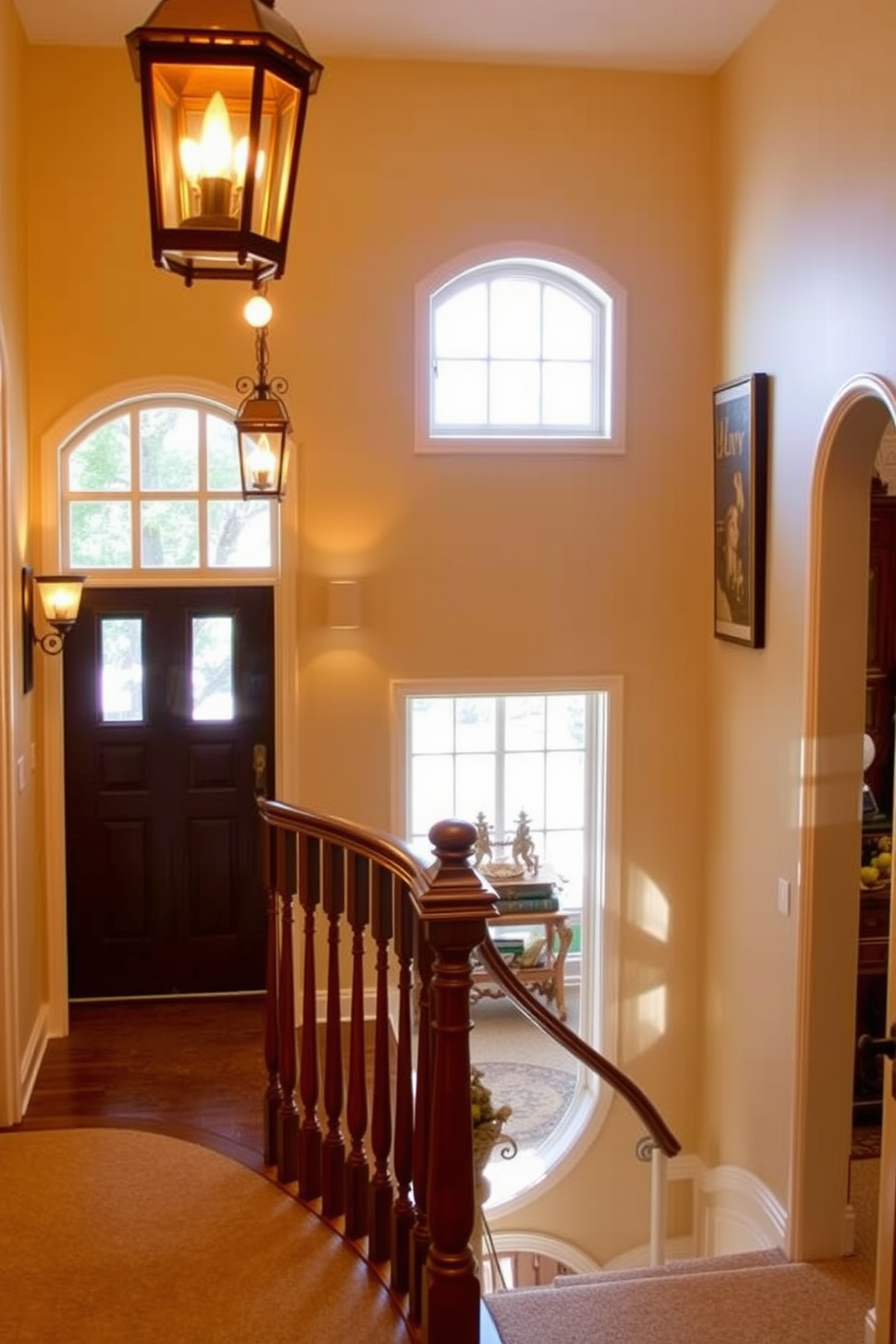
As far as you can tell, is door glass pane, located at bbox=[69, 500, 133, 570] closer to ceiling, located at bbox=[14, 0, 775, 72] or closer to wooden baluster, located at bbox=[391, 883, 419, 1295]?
ceiling, located at bbox=[14, 0, 775, 72]

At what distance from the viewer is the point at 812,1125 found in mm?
4789

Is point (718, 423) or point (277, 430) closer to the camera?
point (277, 430)

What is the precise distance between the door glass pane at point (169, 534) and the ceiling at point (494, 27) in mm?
1943

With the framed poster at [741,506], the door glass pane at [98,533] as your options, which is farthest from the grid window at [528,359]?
the door glass pane at [98,533]

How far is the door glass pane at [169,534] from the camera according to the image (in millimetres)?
5688

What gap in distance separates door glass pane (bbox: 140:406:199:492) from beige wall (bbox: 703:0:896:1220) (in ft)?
8.01

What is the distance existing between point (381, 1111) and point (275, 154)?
6.37 feet

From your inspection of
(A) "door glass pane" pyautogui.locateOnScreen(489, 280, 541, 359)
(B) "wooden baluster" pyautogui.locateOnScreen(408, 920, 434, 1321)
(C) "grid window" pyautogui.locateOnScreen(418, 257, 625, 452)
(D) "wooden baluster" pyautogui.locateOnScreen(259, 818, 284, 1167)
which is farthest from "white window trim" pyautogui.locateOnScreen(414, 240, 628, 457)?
(B) "wooden baluster" pyautogui.locateOnScreen(408, 920, 434, 1321)

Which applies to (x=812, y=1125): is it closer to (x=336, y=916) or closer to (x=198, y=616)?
(x=336, y=916)

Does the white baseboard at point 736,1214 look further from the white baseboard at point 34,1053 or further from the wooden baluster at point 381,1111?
the white baseboard at point 34,1053

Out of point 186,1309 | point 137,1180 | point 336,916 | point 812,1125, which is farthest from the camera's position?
point 812,1125

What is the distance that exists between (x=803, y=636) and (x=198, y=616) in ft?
8.62

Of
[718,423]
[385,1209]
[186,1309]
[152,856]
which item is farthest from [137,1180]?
[718,423]

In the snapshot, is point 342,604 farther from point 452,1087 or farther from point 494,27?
point 452,1087
